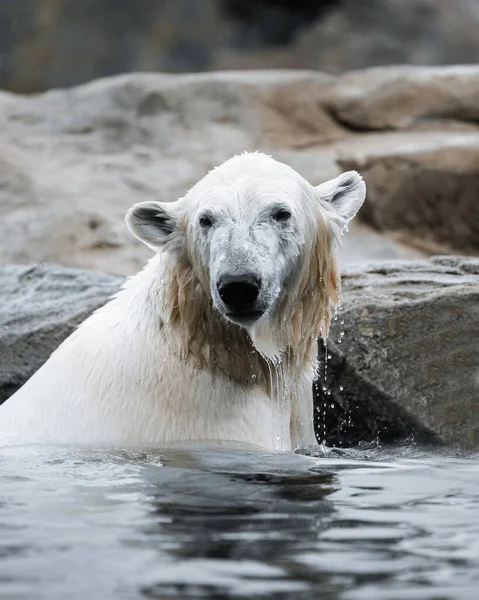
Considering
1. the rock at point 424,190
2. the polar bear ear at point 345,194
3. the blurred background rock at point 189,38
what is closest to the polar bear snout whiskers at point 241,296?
the polar bear ear at point 345,194

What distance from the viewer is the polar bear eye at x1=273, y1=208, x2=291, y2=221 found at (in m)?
3.83

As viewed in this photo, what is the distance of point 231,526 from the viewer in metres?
2.71

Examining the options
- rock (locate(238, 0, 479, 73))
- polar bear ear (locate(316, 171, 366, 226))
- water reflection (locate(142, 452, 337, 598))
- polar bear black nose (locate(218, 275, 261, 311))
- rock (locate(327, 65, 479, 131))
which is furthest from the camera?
rock (locate(238, 0, 479, 73))

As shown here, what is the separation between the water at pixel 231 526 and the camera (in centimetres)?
224

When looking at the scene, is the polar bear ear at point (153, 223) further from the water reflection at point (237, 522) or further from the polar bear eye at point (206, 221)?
the water reflection at point (237, 522)

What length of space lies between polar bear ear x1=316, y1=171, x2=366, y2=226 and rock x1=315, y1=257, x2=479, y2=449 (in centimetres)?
64

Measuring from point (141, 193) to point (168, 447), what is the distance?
6.42 m

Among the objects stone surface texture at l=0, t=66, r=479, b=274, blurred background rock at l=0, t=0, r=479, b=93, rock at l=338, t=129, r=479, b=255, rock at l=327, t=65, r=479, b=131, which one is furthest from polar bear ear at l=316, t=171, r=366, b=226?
blurred background rock at l=0, t=0, r=479, b=93

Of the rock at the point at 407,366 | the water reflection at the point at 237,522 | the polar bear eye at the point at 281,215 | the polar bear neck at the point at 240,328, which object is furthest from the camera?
the rock at the point at 407,366

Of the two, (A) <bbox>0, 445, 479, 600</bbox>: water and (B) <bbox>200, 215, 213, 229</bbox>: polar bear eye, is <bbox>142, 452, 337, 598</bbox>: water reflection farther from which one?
(B) <bbox>200, 215, 213, 229</bbox>: polar bear eye

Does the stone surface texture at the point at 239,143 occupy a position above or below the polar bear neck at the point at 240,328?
above

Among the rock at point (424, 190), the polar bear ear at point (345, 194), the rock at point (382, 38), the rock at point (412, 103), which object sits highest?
the rock at point (382, 38)

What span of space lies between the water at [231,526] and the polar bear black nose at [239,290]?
0.50 m

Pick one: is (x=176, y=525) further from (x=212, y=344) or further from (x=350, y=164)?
(x=350, y=164)
